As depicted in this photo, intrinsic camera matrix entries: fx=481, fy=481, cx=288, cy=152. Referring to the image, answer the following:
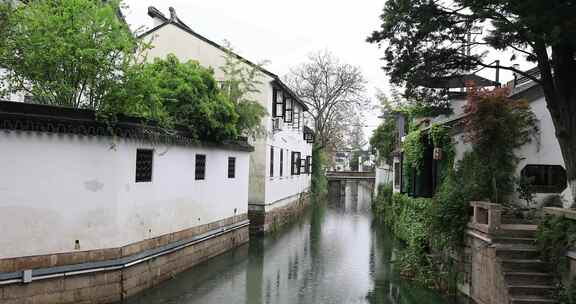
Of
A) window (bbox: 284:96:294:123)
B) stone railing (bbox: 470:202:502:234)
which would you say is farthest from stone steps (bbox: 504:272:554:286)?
window (bbox: 284:96:294:123)

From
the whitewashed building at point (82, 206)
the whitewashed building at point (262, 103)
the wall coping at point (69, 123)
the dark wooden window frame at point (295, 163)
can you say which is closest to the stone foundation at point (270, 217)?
the whitewashed building at point (262, 103)

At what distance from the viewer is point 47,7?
895 centimetres

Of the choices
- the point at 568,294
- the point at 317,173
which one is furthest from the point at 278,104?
the point at 317,173

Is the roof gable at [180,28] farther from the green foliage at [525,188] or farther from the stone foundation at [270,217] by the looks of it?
the green foliage at [525,188]

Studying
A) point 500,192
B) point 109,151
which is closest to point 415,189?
point 500,192

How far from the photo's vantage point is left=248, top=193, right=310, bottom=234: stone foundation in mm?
19984

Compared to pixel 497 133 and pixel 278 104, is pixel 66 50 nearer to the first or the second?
pixel 497 133

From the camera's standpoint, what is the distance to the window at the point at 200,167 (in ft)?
44.2

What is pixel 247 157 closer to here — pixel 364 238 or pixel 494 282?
pixel 364 238

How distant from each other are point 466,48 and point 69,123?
27.1ft

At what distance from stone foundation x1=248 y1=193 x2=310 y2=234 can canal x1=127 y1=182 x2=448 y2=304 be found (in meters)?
0.55

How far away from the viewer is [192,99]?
12695mm

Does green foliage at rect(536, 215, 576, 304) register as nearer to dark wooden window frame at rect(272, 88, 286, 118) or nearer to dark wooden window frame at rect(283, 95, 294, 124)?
dark wooden window frame at rect(272, 88, 286, 118)

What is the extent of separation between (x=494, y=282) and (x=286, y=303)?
13.8 ft
